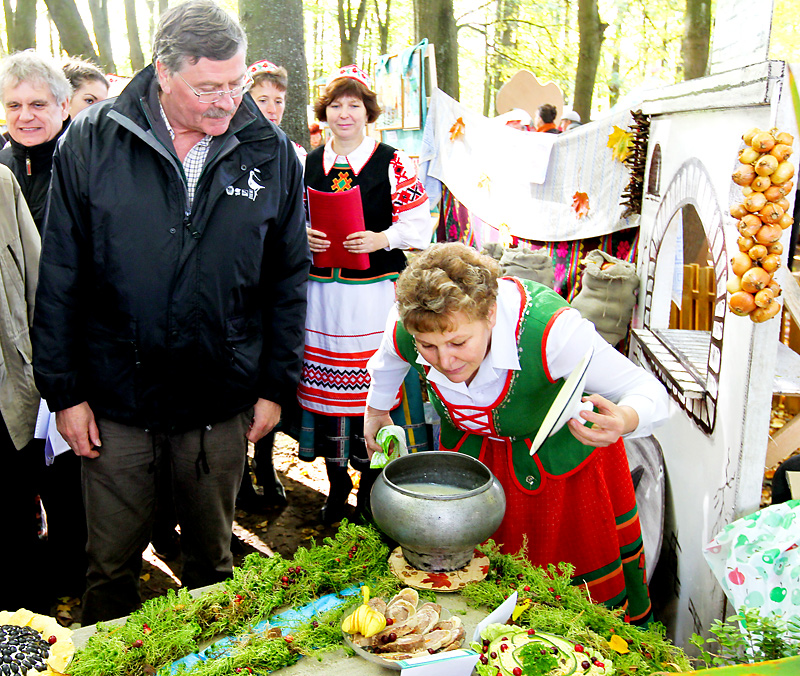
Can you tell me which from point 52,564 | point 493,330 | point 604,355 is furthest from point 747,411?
point 52,564

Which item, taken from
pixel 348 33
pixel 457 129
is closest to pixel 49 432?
pixel 457 129

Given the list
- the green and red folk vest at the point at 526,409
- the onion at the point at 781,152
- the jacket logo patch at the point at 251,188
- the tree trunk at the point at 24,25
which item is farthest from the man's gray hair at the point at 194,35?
the tree trunk at the point at 24,25

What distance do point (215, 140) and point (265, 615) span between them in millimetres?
1432

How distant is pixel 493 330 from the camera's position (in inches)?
79.6

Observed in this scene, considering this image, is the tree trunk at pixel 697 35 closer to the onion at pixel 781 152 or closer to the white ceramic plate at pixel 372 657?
the onion at pixel 781 152

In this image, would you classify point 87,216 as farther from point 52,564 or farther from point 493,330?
point 52,564

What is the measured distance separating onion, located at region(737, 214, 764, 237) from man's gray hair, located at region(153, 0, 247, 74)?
1569mm

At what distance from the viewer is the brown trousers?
2.30m

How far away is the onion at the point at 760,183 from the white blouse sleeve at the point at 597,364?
593 millimetres

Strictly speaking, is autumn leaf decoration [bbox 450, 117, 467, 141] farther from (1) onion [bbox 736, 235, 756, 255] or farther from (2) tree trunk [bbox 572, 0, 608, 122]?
(2) tree trunk [bbox 572, 0, 608, 122]

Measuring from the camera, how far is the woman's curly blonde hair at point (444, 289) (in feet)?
6.01

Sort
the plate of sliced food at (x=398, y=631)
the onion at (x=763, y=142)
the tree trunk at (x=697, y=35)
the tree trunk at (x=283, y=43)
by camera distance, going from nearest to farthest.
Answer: the plate of sliced food at (x=398, y=631) < the onion at (x=763, y=142) < the tree trunk at (x=283, y=43) < the tree trunk at (x=697, y=35)

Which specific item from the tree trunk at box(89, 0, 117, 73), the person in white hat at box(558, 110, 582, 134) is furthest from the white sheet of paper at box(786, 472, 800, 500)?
the tree trunk at box(89, 0, 117, 73)

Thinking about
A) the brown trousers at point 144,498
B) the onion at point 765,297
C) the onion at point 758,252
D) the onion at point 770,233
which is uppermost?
the onion at point 770,233
